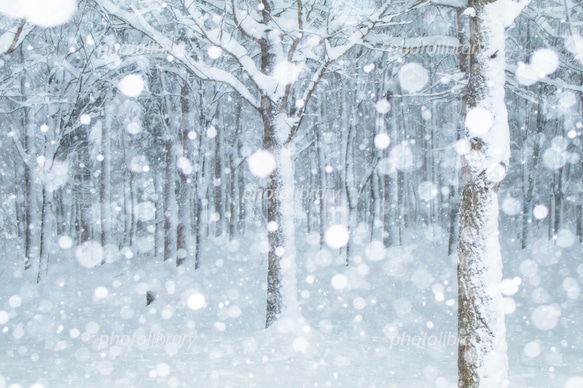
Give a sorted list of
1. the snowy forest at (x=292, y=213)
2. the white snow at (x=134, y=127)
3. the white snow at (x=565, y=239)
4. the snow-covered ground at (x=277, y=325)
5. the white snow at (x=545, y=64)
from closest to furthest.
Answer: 1. the snowy forest at (x=292, y=213)
2. the snow-covered ground at (x=277, y=325)
3. the white snow at (x=545, y=64)
4. the white snow at (x=565, y=239)
5. the white snow at (x=134, y=127)

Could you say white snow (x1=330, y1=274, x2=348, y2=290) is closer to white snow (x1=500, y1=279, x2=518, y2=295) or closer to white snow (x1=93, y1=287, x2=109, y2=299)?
white snow (x1=500, y1=279, x2=518, y2=295)

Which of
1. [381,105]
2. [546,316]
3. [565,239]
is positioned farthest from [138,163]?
[565,239]

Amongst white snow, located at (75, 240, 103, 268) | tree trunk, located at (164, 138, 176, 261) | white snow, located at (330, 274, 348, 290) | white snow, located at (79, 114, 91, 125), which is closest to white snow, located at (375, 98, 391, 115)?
white snow, located at (330, 274, 348, 290)

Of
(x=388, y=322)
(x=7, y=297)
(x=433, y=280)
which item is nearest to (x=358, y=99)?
(x=433, y=280)

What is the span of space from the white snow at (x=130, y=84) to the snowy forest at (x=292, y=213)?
0.35 feet

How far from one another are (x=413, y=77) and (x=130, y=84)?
10333 millimetres

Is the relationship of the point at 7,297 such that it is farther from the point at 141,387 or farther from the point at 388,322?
the point at 388,322

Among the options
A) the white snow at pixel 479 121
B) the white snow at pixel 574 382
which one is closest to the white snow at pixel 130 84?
the white snow at pixel 479 121

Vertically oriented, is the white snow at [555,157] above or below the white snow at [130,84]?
below

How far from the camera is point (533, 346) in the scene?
7.67 m

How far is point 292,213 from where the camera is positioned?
7594 mm

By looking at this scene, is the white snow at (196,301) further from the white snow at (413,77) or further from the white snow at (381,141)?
the white snow at (413,77)

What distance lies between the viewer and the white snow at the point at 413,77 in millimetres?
15531

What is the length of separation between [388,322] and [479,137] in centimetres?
584
